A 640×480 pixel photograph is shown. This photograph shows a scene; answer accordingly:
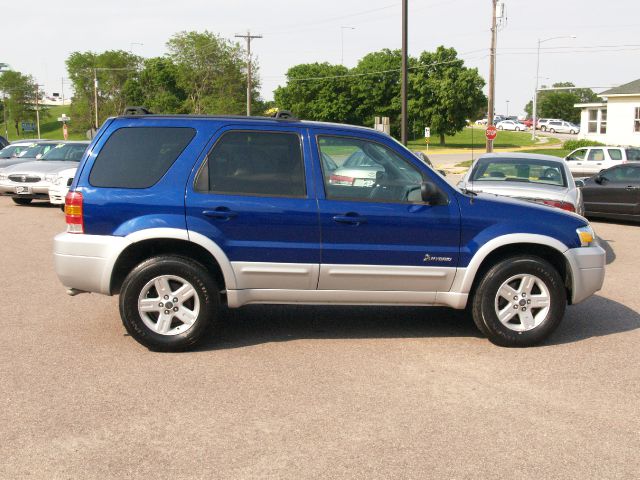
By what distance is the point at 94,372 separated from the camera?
230 inches

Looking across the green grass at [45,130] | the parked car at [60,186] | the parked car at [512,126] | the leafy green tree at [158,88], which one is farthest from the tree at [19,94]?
the parked car at [60,186]

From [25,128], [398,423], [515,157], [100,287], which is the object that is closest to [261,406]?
[398,423]

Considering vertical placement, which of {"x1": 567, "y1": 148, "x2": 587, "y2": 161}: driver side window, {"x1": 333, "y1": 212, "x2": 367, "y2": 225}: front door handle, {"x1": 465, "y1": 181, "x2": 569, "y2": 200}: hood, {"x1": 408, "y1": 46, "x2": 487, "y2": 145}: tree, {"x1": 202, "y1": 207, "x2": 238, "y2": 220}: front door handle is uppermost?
{"x1": 408, "y1": 46, "x2": 487, "y2": 145}: tree

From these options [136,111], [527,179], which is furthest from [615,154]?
[136,111]

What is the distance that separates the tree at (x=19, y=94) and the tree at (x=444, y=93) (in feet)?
237

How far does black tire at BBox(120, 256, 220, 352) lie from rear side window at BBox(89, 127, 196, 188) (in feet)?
2.26

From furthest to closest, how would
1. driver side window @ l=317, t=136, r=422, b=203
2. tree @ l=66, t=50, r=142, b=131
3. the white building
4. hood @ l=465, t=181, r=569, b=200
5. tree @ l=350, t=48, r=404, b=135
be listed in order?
1. tree @ l=66, t=50, r=142, b=131
2. tree @ l=350, t=48, r=404, b=135
3. the white building
4. hood @ l=465, t=181, r=569, b=200
5. driver side window @ l=317, t=136, r=422, b=203

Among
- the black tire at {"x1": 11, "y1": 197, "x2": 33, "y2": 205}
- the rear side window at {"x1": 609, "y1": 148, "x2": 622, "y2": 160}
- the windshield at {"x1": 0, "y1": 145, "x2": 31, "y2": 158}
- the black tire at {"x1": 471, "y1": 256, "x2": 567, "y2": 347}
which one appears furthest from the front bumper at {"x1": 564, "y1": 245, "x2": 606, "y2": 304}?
the rear side window at {"x1": 609, "y1": 148, "x2": 622, "y2": 160}

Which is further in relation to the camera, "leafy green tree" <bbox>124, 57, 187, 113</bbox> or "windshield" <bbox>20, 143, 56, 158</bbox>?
"leafy green tree" <bbox>124, 57, 187, 113</bbox>

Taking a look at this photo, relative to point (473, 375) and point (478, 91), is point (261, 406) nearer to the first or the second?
point (473, 375)

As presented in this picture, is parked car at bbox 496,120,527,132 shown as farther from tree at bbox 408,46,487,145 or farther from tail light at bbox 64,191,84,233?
tail light at bbox 64,191,84,233

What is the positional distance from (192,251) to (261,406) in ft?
6.14

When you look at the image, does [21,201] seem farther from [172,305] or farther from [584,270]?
[584,270]

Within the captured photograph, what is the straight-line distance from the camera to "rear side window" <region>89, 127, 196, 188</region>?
640 cm
